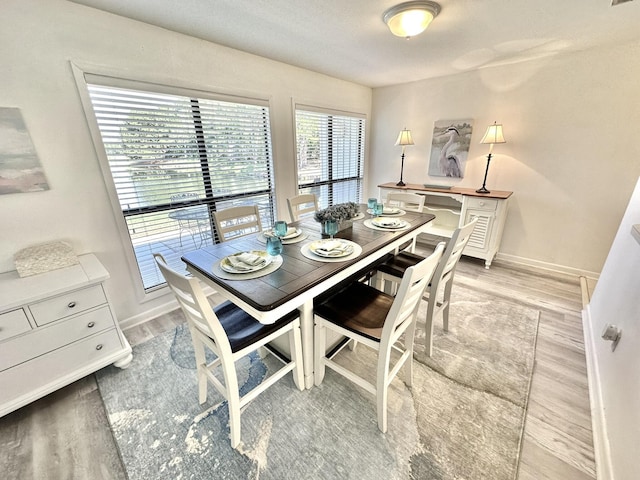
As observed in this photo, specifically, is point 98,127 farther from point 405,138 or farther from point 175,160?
point 405,138

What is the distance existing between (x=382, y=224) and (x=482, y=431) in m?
1.36

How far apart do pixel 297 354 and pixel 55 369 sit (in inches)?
56.7

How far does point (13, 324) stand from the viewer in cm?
130

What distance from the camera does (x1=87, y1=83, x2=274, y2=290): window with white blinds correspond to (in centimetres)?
189

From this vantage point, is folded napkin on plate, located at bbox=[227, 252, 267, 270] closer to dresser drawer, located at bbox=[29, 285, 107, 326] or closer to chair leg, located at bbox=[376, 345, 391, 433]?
chair leg, located at bbox=[376, 345, 391, 433]

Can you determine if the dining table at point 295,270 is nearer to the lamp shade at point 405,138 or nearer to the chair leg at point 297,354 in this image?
the chair leg at point 297,354

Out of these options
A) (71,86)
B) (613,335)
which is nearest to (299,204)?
(71,86)

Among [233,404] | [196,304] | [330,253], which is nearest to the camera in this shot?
[196,304]

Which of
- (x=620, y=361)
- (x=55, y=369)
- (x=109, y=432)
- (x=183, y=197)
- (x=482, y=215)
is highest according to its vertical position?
(x=183, y=197)

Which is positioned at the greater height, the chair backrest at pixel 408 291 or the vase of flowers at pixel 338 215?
the vase of flowers at pixel 338 215

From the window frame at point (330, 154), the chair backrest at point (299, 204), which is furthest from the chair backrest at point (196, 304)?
the window frame at point (330, 154)

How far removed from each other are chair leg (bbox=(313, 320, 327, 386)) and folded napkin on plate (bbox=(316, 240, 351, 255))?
43 cm

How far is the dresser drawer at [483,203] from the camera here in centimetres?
285

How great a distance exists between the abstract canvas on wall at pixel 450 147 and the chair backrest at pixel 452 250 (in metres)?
2.10
